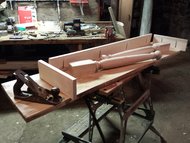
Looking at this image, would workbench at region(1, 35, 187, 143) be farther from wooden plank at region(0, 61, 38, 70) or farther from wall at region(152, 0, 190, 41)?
wall at region(152, 0, 190, 41)

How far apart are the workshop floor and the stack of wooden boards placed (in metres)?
0.84

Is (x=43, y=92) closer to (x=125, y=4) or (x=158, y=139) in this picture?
(x=158, y=139)

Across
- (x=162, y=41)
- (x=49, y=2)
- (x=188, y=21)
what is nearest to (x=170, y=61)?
(x=188, y=21)

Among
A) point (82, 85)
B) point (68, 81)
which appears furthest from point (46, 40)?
point (68, 81)

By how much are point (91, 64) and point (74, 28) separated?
1408mm

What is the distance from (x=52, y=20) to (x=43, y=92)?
239cm

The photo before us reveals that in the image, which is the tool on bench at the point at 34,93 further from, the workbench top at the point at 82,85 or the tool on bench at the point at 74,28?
the tool on bench at the point at 74,28

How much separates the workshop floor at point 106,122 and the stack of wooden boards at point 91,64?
840mm

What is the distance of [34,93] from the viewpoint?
4.00 feet

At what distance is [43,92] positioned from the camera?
→ 4.02ft

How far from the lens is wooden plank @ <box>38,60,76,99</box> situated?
1227 millimetres

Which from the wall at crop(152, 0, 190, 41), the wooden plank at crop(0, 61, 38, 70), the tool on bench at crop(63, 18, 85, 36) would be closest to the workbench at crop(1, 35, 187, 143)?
the tool on bench at crop(63, 18, 85, 36)

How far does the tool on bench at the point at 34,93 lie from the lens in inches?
47.4

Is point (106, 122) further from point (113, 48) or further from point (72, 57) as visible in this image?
point (72, 57)
